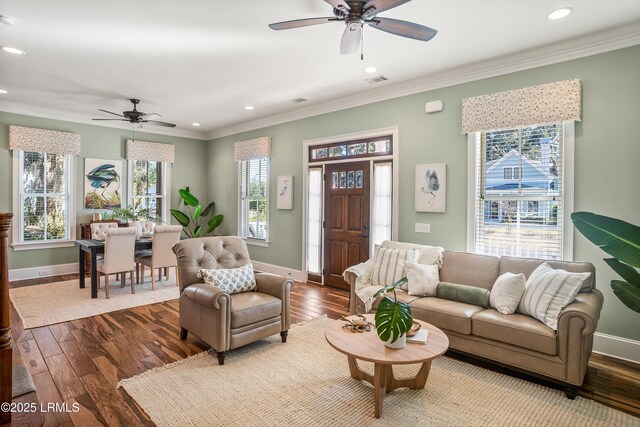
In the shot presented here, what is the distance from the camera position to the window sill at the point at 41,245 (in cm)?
580

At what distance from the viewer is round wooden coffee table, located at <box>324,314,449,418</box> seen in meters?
2.14

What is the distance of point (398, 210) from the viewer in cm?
467

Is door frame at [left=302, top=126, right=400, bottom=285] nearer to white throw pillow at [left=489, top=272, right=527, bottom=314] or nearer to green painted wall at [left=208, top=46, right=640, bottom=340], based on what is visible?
green painted wall at [left=208, top=46, right=640, bottom=340]

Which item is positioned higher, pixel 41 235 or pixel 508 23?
pixel 508 23

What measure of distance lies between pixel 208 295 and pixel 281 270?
3.41m

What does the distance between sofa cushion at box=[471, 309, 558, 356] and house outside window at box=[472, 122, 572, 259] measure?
1106 mm

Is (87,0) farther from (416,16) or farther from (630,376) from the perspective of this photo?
(630,376)

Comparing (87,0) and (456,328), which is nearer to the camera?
(87,0)

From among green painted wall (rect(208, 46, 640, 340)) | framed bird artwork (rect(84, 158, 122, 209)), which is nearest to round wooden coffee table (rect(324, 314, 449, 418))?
green painted wall (rect(208, 46, 640, 340))

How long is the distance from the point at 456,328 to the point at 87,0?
4020 mm

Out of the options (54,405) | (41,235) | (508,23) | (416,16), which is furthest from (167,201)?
(508,23)

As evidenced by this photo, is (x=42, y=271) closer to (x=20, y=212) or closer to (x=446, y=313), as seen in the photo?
(x=20, y=212)

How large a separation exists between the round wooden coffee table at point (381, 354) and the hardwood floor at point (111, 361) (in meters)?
1.23

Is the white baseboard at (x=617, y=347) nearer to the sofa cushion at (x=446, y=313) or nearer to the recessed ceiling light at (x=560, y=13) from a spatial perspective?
the sofa cushion at (x=446, y=313)
